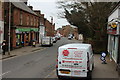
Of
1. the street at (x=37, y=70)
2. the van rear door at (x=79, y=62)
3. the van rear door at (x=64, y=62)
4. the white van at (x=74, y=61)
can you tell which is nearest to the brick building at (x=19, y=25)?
the street at (x=37, y=70)

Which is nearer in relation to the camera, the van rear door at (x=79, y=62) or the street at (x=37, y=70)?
the van rear door at (x=79, y=62)

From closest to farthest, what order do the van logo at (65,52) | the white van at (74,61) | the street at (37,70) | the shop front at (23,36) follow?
the white van at (74,61)
the van logo at (65,52)
the street at (37,70)
the shop front at (23,36)

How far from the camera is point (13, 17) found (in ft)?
90.0

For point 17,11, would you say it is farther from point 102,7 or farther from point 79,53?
point 79,53

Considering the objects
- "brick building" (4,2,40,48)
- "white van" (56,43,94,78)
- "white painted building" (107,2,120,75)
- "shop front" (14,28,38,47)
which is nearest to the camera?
"white van" (56,43,94,78)

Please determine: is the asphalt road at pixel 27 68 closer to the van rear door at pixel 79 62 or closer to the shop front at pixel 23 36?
the van rear door at pixel 79 62

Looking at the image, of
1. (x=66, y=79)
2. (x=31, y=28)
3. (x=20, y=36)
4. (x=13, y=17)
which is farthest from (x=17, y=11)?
(x=66, y=79)

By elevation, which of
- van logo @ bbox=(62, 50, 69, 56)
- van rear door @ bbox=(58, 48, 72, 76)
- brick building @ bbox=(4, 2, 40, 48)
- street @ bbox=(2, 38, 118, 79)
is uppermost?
brick building @ bbox=(4, 2, 40, 48)

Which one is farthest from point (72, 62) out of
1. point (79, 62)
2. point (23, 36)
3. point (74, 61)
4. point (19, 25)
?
point (23, 36)

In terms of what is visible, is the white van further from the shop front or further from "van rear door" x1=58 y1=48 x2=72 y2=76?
the shop front

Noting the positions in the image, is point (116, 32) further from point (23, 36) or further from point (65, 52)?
point (23, 36)

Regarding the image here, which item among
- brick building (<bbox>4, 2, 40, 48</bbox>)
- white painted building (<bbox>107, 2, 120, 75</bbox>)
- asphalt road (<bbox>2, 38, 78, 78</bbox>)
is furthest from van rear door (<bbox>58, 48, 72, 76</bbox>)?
brick building (<bbox>4, 2, 40, 48</bbox>)

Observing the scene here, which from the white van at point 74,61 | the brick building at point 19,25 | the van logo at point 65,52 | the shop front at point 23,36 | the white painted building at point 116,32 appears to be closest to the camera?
the white van at point 74,61

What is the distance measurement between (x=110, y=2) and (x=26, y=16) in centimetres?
1651
